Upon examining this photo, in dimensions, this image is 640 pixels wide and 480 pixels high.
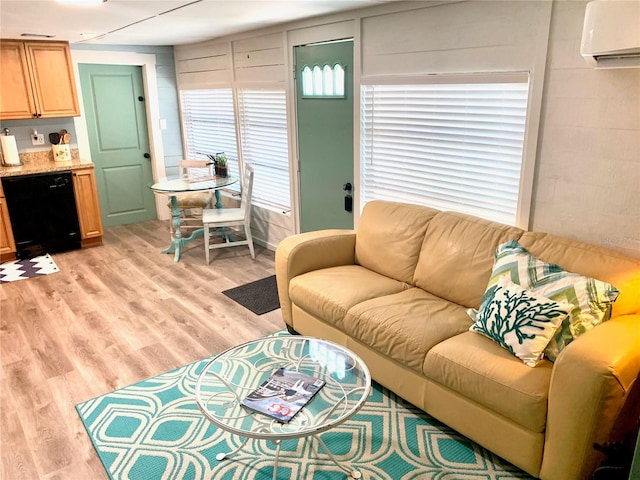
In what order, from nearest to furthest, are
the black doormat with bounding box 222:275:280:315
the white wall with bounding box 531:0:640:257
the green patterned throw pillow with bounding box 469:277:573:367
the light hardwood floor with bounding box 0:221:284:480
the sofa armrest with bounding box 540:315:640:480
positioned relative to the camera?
1. the sofa armrest with bounding box 540:315:640:480
2. the green patterned throw pillow with bounding box 469:277:573:367
3. the white wall with bounding box 531:0:640:257
4. the light hardwood floor with bounding box 0:221:284:480
5. the black doormat with bounding box 222:275:280:315

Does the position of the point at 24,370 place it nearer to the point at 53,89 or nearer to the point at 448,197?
the point at 448,197

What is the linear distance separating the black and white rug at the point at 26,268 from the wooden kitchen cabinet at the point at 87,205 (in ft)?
1.57

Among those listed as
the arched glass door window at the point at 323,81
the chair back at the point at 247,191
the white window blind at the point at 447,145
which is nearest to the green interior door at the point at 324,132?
the arched glass door window at the point at 323,81

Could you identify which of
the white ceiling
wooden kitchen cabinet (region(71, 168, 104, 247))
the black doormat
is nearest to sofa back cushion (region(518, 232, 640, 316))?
the white ceiling

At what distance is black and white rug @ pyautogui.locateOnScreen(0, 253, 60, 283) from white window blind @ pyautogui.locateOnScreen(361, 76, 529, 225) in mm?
3232

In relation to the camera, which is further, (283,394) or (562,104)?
(562,104)

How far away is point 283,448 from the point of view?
7.43 ft

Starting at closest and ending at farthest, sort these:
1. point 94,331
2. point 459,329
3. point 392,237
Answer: point 459,329 < point 392,237 < point 94,331

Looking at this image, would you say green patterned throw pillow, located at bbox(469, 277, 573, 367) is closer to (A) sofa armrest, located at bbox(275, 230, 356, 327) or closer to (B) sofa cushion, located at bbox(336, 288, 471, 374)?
(B) sofa cushion, located at bbox(336, 288, 471, 374)

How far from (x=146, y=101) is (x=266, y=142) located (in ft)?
7.09

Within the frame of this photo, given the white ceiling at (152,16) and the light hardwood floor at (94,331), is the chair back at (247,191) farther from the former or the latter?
the white ceiling at (152,16)

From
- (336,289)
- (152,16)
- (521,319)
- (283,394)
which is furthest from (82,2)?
(521,319)

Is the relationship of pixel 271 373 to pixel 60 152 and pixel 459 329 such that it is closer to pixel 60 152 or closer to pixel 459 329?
pixel 459 329

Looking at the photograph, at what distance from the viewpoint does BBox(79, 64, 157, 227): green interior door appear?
577 cm
